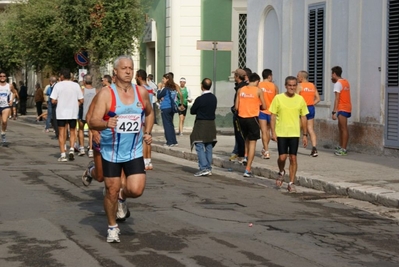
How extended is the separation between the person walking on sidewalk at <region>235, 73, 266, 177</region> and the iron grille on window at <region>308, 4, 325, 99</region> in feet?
16.9

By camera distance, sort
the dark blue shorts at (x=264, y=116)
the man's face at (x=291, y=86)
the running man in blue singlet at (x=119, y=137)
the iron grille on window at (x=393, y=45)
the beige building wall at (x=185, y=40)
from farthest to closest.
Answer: the beige building wall at (x=185, y=40) < the dark blue shorts at (x=264, y=116) < the iron grille on window at (x=393, y=45) < the man's face at (x=291, y=86) < the running man in blue singlet at (x=119, y=137)

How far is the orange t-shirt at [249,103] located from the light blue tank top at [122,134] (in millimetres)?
7488

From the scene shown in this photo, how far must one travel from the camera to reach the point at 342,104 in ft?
62.9

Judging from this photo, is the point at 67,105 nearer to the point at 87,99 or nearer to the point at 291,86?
the point at 87,99

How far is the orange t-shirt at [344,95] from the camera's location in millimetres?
19086

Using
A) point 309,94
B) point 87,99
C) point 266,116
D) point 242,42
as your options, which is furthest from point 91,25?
point 266,116

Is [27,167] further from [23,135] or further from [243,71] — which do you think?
[23,135]

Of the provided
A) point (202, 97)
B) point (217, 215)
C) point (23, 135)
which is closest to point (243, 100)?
point (202, 97)

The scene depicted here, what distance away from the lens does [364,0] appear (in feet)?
64.2

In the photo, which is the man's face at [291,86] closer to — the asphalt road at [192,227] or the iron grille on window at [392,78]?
the asphalt road at [192,227]

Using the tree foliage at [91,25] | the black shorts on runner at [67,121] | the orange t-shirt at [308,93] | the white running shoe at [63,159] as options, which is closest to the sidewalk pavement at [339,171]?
the orange t-shirt at [308,93]

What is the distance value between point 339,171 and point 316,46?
6.53 m

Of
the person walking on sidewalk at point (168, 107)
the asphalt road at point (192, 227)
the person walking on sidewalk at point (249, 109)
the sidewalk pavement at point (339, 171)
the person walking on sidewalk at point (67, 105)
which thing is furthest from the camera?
the person walking on sidewalk at point (168, 107)

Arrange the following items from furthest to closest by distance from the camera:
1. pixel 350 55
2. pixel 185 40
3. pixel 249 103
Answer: pixel 185 40 → pixel 350 55 → pixel 249 103
